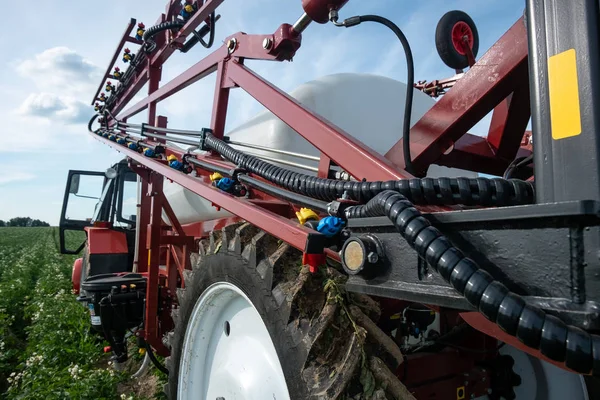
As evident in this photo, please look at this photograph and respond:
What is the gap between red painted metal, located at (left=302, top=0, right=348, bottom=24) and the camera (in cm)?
188

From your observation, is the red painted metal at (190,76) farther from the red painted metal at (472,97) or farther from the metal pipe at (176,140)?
the red painted metal at (472,97)

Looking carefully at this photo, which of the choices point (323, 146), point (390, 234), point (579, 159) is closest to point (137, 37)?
point (323, 146)

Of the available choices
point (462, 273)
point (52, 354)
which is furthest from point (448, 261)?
point (52, 354)

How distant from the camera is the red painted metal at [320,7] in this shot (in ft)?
6.15

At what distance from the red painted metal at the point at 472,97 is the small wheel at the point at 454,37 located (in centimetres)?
37

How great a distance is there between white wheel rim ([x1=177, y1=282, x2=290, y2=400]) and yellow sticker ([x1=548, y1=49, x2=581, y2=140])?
1347mm

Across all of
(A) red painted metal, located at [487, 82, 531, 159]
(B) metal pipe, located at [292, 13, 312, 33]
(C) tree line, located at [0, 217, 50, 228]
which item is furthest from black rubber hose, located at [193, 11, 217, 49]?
(C) tree line, located at [0, 217, 50, 228]

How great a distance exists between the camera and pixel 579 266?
77 cm

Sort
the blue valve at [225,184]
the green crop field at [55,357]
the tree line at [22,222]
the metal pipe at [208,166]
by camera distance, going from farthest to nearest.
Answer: the tree line at [22,222] < the green crop field at [55,357] < the metal pipe at [208,166] < the blue valve at [225,184]

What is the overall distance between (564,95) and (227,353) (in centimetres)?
189

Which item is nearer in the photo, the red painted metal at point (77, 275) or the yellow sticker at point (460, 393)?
the yellow sticker at point (460, 393)

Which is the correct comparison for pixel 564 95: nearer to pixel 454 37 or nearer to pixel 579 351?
pixel 579 351

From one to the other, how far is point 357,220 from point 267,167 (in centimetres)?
86

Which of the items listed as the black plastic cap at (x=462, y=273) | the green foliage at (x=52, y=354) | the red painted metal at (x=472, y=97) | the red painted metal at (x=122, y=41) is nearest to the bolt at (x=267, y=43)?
the red painted metal at (x=472, y=97)
